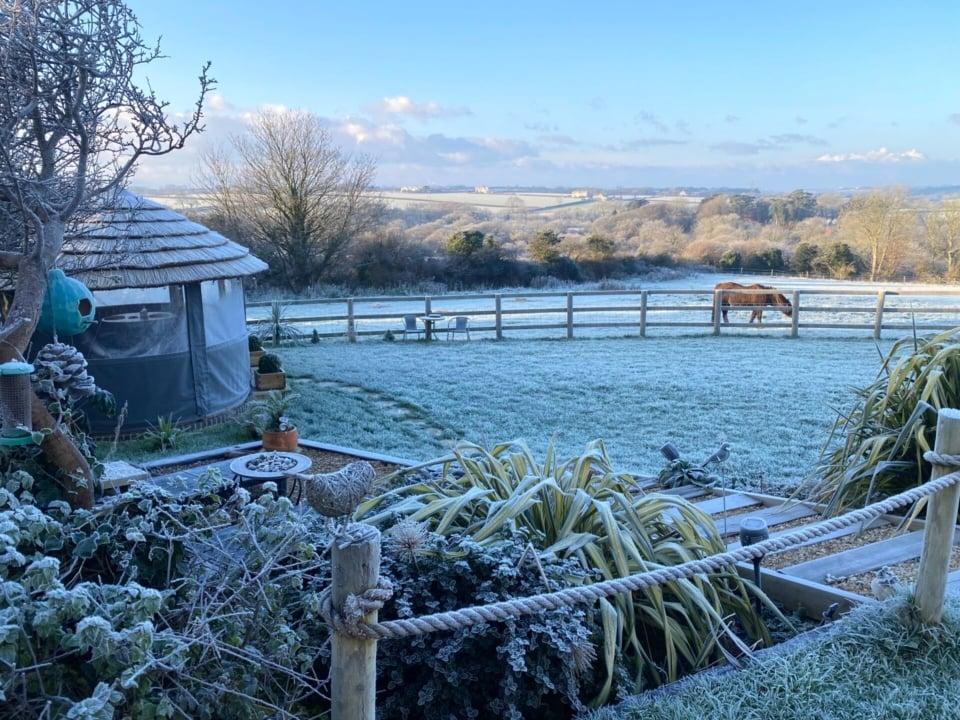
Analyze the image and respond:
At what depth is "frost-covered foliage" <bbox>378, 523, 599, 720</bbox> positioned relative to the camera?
2.29 m

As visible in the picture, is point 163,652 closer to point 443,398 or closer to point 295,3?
point 443,398

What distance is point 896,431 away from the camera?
14.4 ft

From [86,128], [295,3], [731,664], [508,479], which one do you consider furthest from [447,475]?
[295,3]

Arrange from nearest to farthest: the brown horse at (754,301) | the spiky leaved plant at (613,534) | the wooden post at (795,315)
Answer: the spiky leaved plant at (613,534), the wooden post at (795,315), the brown horse at (754,301)

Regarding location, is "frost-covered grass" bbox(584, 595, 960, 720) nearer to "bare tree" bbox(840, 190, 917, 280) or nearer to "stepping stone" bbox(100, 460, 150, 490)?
"stepping stone" bbox(100, 460, 150, 490)

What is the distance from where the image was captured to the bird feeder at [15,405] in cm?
293

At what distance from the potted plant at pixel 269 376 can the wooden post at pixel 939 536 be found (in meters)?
7.98

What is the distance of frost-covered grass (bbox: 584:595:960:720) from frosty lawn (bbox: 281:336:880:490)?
298cm

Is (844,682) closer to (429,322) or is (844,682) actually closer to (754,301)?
(429,322)

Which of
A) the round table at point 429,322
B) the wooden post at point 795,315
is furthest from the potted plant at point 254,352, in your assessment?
the wooden post at point 795,315

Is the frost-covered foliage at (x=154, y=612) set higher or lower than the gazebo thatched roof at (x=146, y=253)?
lower

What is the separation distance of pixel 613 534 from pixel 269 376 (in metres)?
7.38

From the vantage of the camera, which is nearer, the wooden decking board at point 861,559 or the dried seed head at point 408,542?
the dried seed head at point 408,542

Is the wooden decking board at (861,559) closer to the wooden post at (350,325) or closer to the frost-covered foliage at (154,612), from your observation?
the frost-covered foliage at (154,612)
